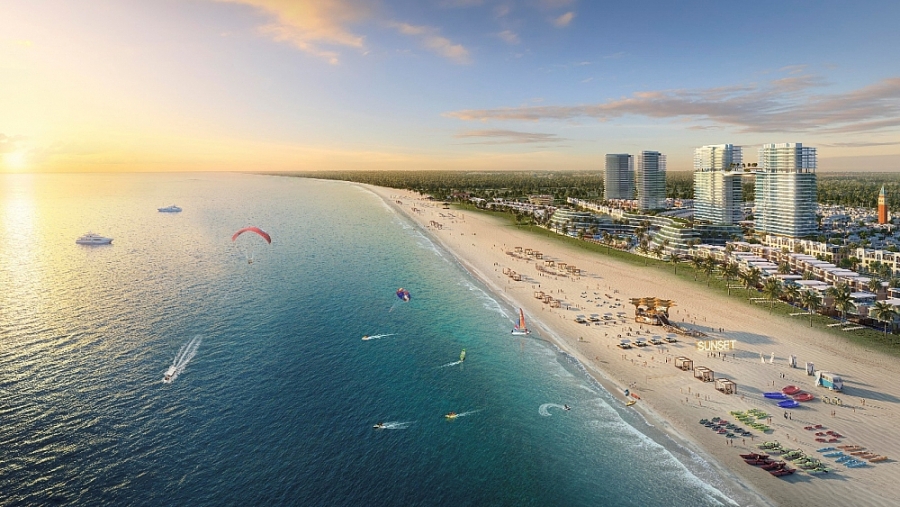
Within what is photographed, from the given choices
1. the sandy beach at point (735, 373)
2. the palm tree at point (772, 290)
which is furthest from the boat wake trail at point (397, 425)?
the palm tree at point (772, 290)

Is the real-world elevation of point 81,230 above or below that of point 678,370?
above

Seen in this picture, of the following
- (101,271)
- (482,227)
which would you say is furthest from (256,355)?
(482,227)

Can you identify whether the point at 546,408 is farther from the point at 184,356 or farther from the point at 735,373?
the point at 184,356

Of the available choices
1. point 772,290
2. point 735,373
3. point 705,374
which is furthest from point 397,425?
point 772,290

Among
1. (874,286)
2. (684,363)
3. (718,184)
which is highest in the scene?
Result: (718,184)

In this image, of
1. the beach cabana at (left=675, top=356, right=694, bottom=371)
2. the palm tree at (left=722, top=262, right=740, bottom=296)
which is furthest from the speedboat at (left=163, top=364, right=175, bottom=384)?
the palm tree at (left=722, top=262, right=740, bottom=296)

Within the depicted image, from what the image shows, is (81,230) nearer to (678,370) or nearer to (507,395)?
(507,395)

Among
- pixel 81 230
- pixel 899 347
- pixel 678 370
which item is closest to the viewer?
pixel 678 370
